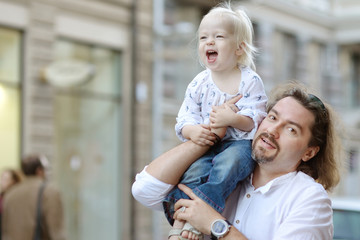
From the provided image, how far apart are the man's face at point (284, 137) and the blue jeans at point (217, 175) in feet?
0.29

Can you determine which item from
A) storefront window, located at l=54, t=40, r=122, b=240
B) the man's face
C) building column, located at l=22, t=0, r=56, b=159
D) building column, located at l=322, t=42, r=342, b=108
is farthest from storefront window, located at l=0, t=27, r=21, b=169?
building column, located at l=322, t=42, r=342, b=108

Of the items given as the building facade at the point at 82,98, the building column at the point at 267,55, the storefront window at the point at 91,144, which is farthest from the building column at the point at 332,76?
the storefront window at the point at 91,144

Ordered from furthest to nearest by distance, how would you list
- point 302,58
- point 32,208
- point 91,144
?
point 302,58 → point 91,144 → point 32,208

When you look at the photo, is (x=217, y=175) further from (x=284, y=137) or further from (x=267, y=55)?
(x=267, y=55)

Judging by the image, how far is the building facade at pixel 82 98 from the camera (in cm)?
1359

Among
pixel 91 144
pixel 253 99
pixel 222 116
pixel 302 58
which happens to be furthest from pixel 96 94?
pixel 222 116

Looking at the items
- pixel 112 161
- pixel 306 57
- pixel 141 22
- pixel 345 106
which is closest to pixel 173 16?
pixel 141 22

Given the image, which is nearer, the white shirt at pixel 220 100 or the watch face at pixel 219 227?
the watch face at pixel 219 227

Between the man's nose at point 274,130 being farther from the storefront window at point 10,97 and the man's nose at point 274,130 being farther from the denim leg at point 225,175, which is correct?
the storefront window at point 10,97

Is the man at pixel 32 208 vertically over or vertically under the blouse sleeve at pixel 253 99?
under

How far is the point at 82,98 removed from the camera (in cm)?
1530

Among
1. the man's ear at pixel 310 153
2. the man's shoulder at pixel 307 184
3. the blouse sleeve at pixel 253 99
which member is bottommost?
the man's shoulder at pixel 307 184

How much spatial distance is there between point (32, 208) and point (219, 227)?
488cm

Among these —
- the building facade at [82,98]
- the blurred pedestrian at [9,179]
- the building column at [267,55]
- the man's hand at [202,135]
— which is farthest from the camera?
the building column at [267,55]
